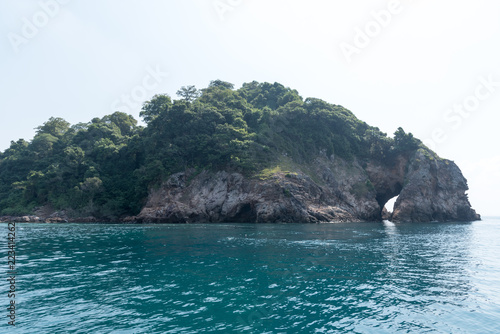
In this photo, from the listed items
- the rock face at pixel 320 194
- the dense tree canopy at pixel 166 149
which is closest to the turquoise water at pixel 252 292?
the rock face at pixel 320 194

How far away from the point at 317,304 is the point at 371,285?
4577mm

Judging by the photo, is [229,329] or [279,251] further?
[279,251]

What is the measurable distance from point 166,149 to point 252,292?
2477 inches

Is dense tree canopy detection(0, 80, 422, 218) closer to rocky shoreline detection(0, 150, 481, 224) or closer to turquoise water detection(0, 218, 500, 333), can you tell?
rocky shoreline detection(0, 150, 481, 224)

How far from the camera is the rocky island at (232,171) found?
66312 millimetres

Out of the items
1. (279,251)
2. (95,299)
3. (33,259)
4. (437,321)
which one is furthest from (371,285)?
(33,259)

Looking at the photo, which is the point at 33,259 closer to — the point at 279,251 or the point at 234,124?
the point at 279,251

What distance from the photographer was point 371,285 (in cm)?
1503

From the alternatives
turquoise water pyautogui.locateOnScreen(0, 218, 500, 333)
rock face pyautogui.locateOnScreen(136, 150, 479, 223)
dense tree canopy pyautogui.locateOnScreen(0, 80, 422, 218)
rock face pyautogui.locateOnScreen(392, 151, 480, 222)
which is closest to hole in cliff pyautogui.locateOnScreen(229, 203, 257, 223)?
rock face pyautogui.locateOnScreen(136, 150, 479, 223)

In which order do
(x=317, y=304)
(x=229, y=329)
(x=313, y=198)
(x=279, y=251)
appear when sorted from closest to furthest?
1. (x=229, y=329)
2. (x=317, y=304)
3. (x=279, y=251)
4. (x=313, y=198)

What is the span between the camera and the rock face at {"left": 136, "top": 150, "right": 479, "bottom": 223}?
64125mm

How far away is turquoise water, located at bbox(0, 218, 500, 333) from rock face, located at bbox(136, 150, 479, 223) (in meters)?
39.7

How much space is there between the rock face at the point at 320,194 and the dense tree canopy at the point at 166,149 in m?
3.92

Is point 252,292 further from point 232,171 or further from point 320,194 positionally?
point 320,194
